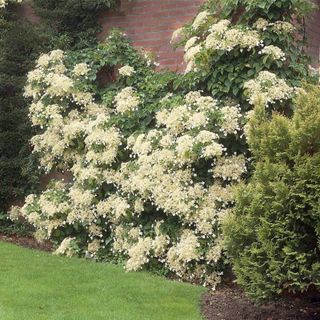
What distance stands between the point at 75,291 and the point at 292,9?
3.91 m

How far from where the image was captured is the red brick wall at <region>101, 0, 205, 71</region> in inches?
310

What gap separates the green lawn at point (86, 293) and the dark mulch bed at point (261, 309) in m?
0.16

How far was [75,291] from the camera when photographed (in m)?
5.44

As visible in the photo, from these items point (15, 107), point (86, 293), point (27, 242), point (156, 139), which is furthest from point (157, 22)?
point (86, 293)

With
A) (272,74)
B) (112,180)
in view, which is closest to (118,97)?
(112,180)

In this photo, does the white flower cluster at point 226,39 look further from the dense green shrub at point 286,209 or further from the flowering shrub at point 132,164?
the dense green shrub at point 286,209

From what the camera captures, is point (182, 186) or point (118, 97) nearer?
point (182, 186)

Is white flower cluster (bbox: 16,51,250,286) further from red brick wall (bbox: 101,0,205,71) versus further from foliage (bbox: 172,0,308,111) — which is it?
red brick wall (bbox: 101,0,205,71)

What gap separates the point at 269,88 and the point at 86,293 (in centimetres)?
282

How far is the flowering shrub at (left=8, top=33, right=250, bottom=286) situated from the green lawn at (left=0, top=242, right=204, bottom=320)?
1.42ft

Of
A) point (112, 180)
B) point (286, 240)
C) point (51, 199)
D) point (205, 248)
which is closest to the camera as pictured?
point (286, 240)

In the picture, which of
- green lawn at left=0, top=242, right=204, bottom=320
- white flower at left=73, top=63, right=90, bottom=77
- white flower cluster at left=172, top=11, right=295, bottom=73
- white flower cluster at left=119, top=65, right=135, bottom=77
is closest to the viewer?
green lawn at left=0, top=242, right=204, bottom=320

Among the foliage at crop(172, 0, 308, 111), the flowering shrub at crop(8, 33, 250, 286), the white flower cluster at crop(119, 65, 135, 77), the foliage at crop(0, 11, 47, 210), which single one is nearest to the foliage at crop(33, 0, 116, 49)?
the foliage at crop(0, 11, 47, 210)

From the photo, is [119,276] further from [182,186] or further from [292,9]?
[292,9]
